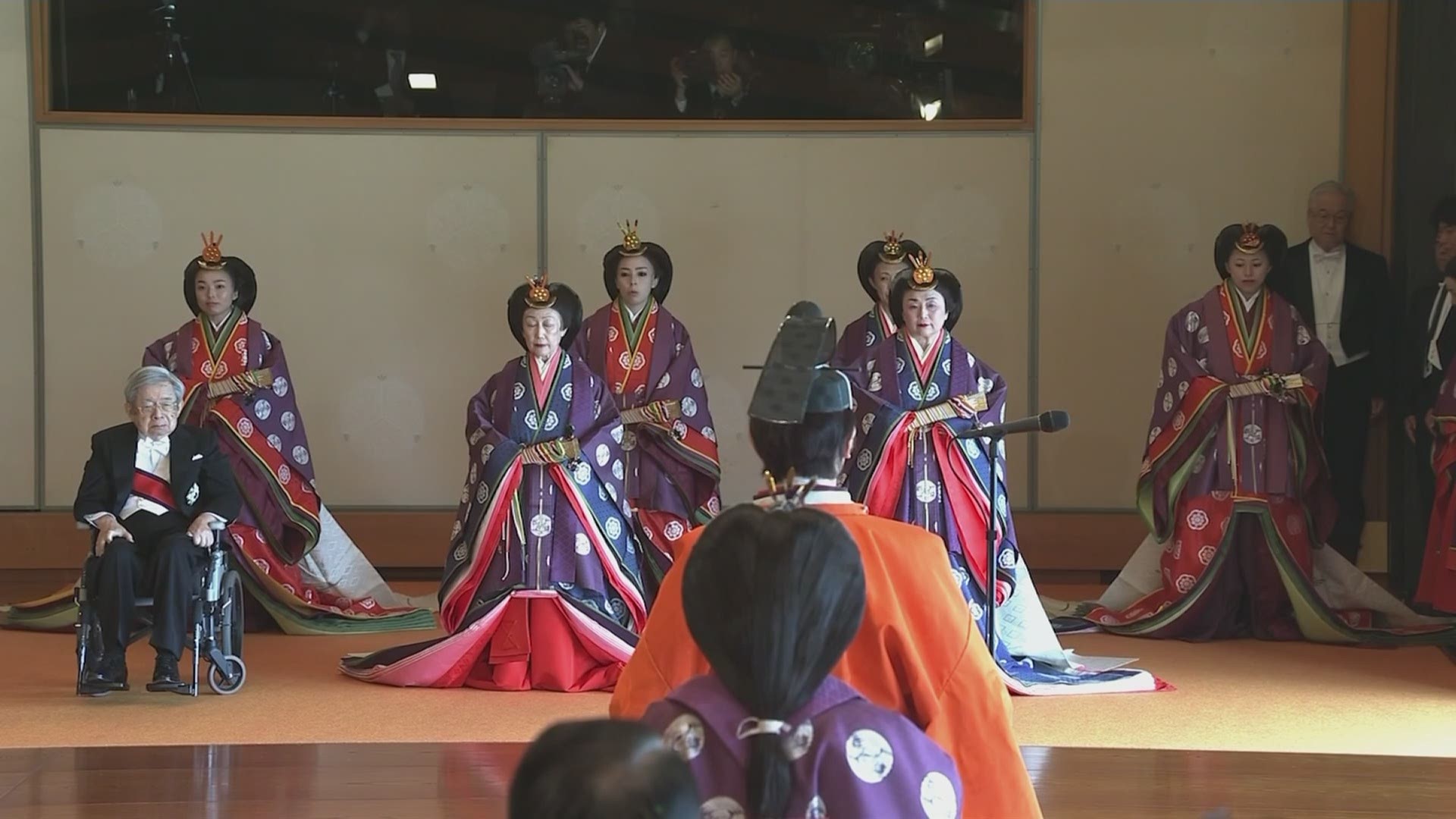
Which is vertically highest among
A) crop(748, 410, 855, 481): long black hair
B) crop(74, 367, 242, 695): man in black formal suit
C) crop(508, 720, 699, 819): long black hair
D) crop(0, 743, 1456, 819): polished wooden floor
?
crop(748, 410, 855, 481): long black hair

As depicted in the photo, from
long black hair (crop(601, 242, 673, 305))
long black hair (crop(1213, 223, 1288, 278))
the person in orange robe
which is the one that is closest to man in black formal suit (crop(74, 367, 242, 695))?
long black hair (crop(601, 242, 673, 305))

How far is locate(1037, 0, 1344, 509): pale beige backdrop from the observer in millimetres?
7609

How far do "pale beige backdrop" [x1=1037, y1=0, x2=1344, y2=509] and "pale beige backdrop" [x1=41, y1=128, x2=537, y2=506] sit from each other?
244 centimetres

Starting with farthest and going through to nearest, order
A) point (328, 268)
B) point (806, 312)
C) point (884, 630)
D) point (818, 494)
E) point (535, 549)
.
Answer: point (328, 268) → point (535, 549) → point (806, 312) → point (818, 494) → point (884, 630)

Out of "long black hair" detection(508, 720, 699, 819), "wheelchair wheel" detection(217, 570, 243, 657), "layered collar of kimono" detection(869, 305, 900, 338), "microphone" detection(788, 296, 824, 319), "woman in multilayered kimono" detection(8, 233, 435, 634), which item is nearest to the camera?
"long black hair" detection(508, 720, 699, 819)

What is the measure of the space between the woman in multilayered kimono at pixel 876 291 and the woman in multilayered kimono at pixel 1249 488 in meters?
1.16

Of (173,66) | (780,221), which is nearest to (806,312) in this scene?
(780,221)

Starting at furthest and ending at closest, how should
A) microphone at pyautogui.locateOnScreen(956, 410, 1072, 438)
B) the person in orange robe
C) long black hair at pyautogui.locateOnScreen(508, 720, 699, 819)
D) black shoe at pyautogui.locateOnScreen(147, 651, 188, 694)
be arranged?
black shoe at pyautogui.locateOnScreen(147, 651, 188, 694) < microphone at pyautogui.locateOnScreen(956, 410, 1072, 438) < the person in orange robe < long black hair at pyautogui.locateOnScreen(508, 720, 699, 819)

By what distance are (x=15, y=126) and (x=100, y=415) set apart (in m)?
1.34

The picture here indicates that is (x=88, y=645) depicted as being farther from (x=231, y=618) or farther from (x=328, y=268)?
(x=328, y=268)

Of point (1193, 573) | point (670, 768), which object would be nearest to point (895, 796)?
point (670, 768)

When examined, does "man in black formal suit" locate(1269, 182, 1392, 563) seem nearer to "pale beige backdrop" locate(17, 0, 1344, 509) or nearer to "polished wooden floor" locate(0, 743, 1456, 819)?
"pale beige backdrop" locate(17, 0, 1344, 509)

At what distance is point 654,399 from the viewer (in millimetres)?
6570

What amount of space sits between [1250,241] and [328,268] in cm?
403
